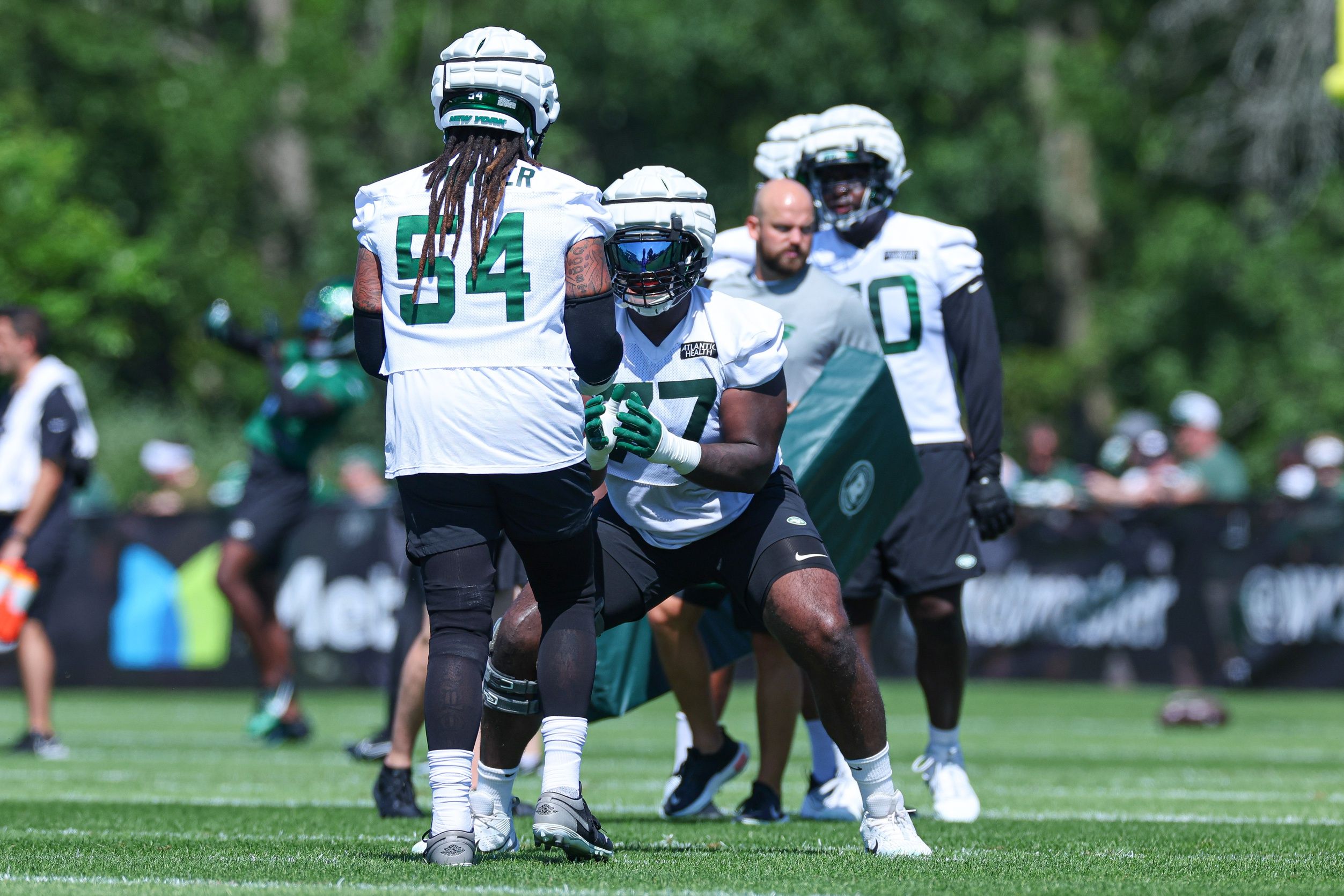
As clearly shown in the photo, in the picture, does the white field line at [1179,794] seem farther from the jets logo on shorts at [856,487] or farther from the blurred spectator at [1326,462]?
the blurred spectator at [1326,462]

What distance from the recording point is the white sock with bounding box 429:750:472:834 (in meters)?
5.08

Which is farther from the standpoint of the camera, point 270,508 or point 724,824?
point 270,508

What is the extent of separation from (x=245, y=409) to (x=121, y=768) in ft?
87.3

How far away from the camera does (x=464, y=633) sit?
517 centimetres

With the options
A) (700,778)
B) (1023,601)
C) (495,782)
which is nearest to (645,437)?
(495,782)

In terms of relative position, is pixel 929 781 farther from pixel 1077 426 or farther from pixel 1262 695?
pixel 1077 426

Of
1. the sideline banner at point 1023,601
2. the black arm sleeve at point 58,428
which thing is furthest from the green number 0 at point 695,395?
the sideline banner at point 1023,601

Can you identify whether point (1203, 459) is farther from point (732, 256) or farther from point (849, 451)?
point (849, 451)

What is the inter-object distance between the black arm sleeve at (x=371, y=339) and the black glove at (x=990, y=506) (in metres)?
2.72

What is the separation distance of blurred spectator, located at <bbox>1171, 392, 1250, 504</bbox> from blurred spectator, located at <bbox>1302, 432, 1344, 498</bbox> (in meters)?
0.55

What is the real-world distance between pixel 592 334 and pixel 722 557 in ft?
2.75

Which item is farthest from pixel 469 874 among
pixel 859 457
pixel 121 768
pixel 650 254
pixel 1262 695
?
pixel 1262 695

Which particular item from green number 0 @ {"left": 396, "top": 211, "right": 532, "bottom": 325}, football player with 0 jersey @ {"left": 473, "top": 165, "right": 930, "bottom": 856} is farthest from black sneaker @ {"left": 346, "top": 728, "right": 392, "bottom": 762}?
green number 0 @ {"left": 396, "top": 211, "right": 532, "bottom": 325}

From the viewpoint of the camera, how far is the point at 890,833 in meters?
5.47
